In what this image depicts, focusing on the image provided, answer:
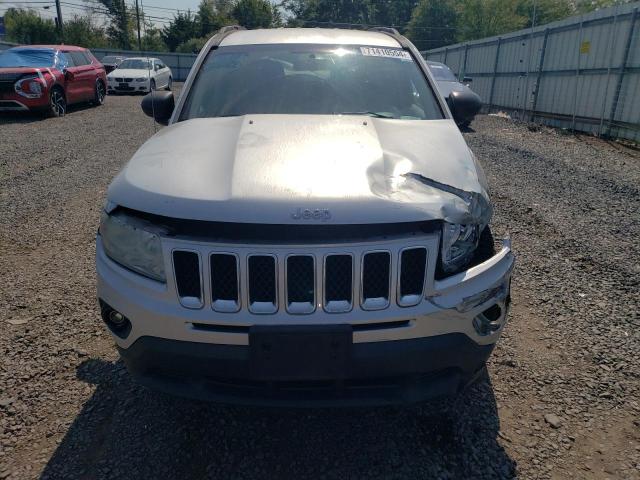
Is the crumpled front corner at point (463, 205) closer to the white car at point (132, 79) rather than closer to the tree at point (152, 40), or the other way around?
the white car at point (132, 79)

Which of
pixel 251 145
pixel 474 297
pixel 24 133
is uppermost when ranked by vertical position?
pixel 251 145

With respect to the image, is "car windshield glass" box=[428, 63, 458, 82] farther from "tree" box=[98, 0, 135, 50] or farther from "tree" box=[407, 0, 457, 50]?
"tree" box=[98, 0, 135, 50]

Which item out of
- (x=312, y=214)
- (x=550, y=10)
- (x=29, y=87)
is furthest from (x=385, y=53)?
(x=550, y=10)

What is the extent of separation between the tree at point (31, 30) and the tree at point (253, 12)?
20.9 metres

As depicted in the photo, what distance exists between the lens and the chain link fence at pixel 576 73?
1083 centimetres

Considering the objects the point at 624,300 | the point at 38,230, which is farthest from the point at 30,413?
the point at 624,300

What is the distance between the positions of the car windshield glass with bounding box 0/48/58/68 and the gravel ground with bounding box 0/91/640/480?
31.1ft

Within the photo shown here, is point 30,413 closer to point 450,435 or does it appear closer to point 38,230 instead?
point 450,435

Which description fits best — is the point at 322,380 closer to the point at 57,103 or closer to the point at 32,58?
the point at 57,103

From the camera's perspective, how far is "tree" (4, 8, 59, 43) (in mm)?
48312

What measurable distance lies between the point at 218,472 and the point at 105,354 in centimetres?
122

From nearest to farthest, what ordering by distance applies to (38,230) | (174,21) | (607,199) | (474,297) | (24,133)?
(474,297)
(38,230)
(607,199)
(24,133)
(174,21)

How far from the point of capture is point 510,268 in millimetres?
2225

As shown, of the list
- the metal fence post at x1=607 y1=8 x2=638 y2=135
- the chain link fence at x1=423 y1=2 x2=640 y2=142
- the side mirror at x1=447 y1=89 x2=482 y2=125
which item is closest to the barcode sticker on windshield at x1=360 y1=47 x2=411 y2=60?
the side mirror at x1=447 y1=89 x2=482 y2=125
